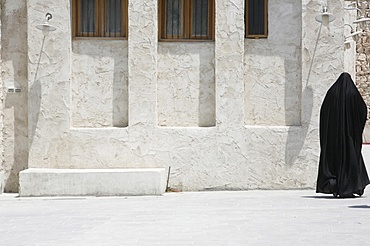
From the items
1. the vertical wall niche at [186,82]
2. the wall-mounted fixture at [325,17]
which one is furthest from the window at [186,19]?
the wall-mounted fixture at [325,17]

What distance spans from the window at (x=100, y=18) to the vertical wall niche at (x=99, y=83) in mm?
187

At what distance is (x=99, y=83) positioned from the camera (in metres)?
12.9

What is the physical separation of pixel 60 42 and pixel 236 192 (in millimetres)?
3756

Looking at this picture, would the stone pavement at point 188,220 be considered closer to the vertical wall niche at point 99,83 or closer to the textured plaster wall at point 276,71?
the textured plaster wall at point 276,71

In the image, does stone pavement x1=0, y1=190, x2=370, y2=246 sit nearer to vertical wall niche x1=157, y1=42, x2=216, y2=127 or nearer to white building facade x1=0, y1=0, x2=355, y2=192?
white building facade x1=0, y1=0, x2=355, y2=192

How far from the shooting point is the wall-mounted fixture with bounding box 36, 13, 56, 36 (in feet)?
40.3

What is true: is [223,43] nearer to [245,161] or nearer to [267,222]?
[245,161]

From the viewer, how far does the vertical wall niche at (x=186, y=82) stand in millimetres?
12922

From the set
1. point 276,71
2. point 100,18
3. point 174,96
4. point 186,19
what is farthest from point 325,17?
point 100,18

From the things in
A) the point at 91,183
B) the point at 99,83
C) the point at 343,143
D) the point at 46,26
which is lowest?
the point at 91,183

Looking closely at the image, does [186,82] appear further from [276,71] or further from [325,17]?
[325,17]

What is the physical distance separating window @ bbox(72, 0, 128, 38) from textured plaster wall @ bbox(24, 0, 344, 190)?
0.25m

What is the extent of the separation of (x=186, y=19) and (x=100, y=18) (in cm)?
144

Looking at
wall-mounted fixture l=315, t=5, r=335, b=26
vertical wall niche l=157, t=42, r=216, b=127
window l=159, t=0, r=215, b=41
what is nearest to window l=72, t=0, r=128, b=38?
window l=159, t=0, r=215, b=41
